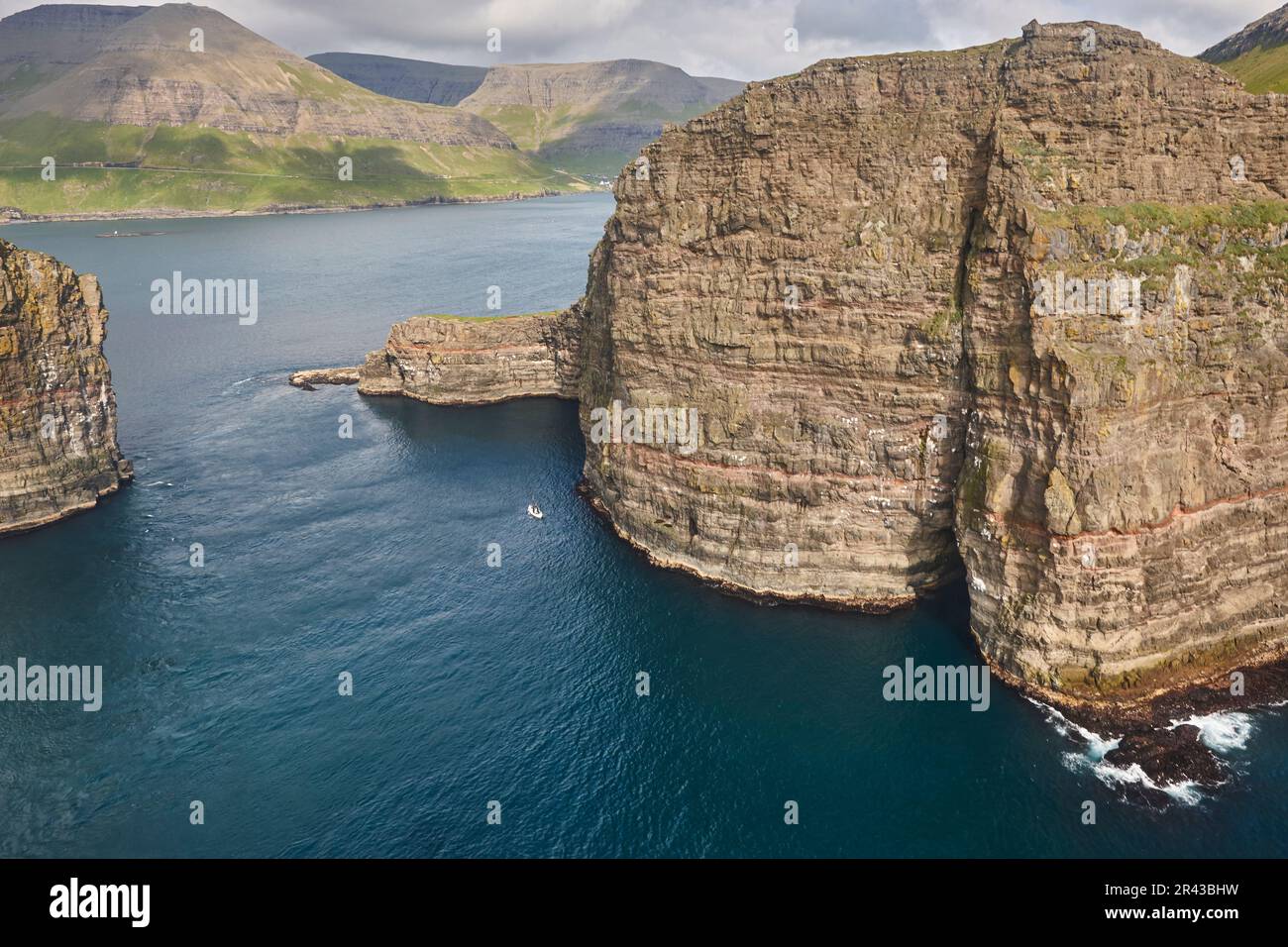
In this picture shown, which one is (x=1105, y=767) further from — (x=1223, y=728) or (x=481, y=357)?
(x=481, y=357)

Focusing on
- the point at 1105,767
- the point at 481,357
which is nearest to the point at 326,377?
the point at 481,357

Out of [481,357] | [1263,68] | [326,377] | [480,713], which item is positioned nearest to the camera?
[480,713]

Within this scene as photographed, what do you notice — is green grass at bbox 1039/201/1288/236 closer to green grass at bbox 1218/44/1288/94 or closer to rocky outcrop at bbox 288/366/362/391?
green grass at bbox 1218/44/1288/94

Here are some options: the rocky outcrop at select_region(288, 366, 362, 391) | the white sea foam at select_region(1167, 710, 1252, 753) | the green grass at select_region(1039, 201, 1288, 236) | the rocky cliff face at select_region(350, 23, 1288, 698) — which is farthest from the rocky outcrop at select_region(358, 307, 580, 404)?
the white sea foam at select_region(1167, 710, 1252, 753)

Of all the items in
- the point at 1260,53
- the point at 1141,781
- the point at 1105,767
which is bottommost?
the point at 1141,781

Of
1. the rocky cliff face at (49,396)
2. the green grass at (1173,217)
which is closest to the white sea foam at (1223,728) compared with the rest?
the green grass at (1173,217)

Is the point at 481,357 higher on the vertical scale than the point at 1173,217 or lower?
lower

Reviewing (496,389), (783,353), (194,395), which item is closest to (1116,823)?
(783,353)
